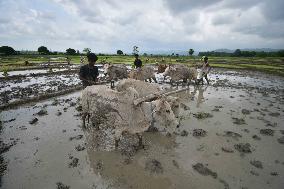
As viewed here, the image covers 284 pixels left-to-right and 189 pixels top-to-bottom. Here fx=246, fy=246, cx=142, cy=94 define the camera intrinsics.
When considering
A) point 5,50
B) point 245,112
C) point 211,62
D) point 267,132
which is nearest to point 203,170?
point 267,132

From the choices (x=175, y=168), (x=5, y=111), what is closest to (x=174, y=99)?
(x=175, y=168)

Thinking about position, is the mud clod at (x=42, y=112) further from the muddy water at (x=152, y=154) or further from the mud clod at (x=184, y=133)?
the mud clod at (x=184, y=133)

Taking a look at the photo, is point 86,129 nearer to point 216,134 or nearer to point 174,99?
point 174,99

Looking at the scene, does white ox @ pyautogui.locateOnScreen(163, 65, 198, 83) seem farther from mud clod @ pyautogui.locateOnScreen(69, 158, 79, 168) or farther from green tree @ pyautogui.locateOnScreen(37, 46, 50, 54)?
green tree @ pyautogui.locateOnScreen(37, 46, 50, 54)

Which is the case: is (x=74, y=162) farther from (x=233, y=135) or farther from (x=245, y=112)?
(x=245, y=112)

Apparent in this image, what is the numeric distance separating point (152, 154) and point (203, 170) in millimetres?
1702

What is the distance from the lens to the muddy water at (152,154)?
6.50 metres

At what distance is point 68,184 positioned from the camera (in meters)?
6.34

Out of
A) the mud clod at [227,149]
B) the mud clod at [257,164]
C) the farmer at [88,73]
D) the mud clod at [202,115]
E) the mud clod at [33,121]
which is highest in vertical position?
the farmer at [88,73]

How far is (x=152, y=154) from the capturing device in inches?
310

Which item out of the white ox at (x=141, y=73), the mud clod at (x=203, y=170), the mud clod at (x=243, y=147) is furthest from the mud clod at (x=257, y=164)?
A: the white ox at (x=141, y=73)

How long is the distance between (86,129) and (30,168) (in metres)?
3.13

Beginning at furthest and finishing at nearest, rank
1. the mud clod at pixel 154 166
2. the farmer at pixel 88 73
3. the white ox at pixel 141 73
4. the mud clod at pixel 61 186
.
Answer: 1. the white ox at pixel 141 73
2. the farmer at pixel 88 73
3. the mud clod at pixel 154 166
4. the mud clod at pixel 61 186

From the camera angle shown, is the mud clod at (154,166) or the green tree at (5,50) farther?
the green tree at (5,50)
